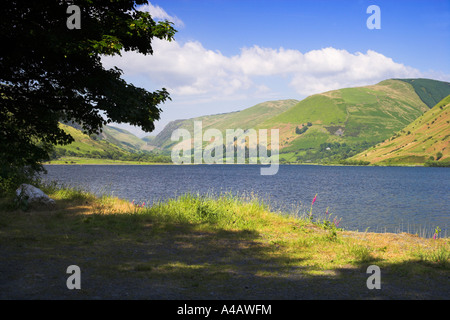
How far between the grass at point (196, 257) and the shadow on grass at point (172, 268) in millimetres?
28

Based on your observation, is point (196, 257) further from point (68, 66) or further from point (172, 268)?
point (68, 66)

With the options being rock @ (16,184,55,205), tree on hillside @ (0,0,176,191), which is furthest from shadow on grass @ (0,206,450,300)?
tree on hillside @ (0,0,176,191)

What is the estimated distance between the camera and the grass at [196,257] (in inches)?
306

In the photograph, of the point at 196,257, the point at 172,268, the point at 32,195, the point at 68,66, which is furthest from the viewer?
the point at 32,195

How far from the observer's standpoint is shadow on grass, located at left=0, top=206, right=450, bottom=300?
758 cm

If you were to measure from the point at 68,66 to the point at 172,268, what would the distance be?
1041cm

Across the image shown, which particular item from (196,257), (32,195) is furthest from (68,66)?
→ (196,257)

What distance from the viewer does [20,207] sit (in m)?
17.1

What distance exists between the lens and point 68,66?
1439cm

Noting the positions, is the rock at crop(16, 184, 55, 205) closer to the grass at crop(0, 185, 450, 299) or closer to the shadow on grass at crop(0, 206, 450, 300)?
the grass at crop(0, 185, 450, 299)

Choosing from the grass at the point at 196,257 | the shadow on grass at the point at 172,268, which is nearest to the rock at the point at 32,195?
the grass at the point at 196,257

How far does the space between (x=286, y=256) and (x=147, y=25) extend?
11.4m

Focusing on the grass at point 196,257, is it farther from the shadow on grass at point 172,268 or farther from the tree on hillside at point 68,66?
the tree on hillside at point 68,66

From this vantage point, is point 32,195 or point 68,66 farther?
point 32,195
